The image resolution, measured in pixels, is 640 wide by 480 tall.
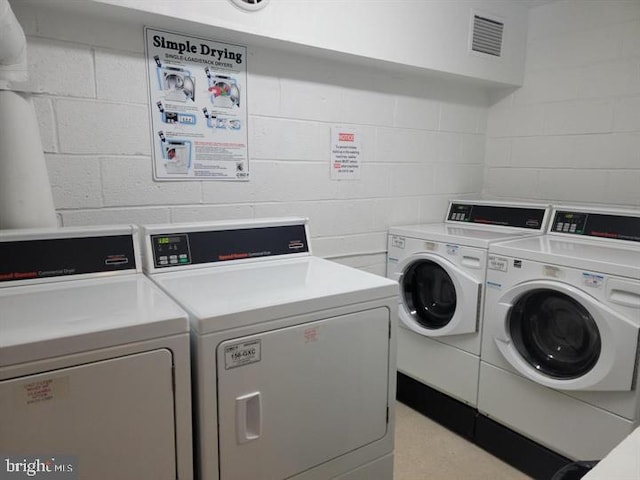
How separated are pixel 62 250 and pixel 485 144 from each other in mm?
2818

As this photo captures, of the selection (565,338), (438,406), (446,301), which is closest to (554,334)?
(565,338)

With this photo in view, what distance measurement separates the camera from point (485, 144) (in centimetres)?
317

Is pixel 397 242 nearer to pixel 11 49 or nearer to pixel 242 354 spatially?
pixel 242 354

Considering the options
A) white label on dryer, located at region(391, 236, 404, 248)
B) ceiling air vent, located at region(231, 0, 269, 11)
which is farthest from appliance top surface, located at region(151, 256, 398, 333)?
ceiling air vent, located at region(231, 0, 269, 11)

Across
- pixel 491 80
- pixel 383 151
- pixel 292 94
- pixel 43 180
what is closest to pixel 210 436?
pixel 43 180

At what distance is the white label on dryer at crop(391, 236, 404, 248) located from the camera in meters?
A: 2.57

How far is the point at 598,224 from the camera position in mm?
2260

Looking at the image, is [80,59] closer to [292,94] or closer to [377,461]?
[292,94]

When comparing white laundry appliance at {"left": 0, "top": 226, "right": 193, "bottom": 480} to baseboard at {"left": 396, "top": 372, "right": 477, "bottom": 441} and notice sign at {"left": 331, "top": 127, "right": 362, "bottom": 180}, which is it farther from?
baseboard at {"left": 396, "top": 372, "right": 477, "bottom": 441}

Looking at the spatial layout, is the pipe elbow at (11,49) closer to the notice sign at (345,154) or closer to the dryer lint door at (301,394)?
the dryer lint door at (301,394)

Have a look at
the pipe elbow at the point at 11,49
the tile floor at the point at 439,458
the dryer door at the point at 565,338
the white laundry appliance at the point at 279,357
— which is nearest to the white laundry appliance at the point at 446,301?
the tile floor at the point at 439,458

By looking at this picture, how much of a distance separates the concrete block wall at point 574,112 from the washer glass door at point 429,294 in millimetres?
1040

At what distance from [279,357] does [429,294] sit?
1496 mm

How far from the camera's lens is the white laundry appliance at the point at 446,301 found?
86.3 inches
